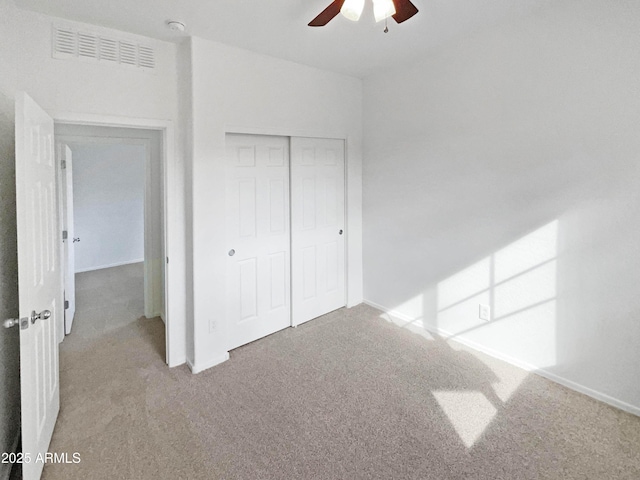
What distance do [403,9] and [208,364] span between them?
2.79 metres

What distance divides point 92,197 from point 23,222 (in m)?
5.24

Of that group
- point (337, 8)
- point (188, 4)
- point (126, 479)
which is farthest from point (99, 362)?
point (337, 8)

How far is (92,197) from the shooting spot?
610 centimetres

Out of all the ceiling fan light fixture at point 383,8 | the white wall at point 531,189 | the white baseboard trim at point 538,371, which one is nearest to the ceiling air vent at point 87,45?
the ceiling fan light fixture at point 383,8

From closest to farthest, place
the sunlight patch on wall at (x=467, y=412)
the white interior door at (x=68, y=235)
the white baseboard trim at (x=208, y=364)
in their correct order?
the sunlight patch on wall at (x=467, y=412) → the white baseboard trim at (x=208, y=364) → the white interior door at (x=68, y=235)

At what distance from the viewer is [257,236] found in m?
3.29

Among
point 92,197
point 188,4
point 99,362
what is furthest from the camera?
point 92,197

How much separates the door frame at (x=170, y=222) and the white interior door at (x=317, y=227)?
1111mm

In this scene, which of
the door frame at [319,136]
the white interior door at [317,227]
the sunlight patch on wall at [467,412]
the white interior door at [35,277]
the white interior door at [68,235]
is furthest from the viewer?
the white interior door at [317,227]

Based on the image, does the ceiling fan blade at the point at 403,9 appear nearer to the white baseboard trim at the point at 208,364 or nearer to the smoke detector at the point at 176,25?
the smoke detector at the point at 176,25

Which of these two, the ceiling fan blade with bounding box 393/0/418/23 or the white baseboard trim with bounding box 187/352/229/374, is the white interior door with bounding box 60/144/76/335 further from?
the ceiling fan blade with bounding box 393/0/418/23

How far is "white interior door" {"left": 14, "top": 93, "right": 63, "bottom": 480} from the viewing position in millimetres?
1581

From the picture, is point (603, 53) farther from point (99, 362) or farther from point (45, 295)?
point (99, 362)

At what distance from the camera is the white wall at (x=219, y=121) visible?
8.96ft
